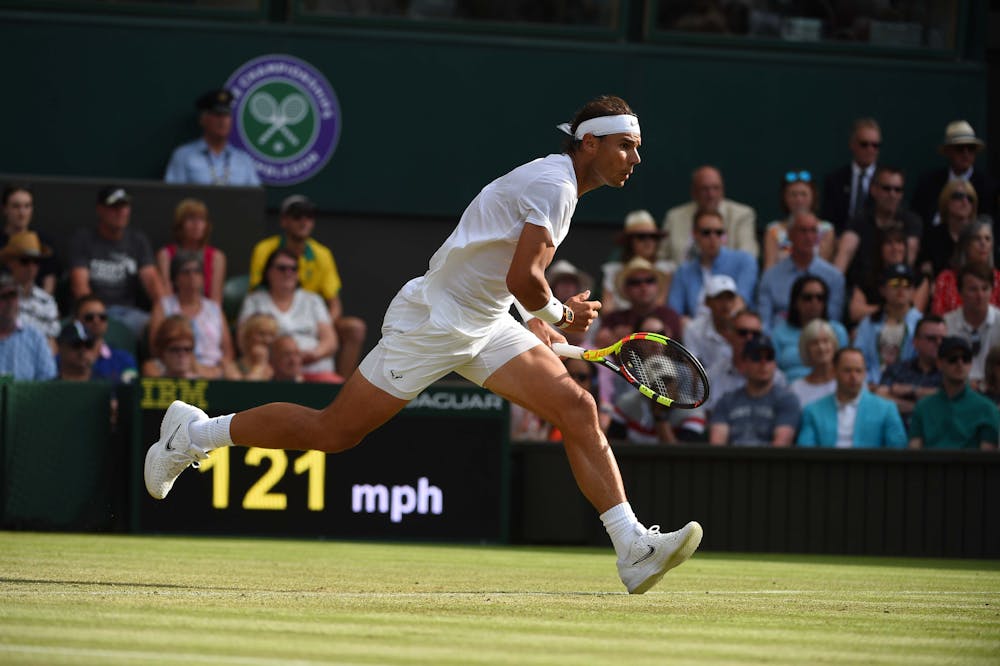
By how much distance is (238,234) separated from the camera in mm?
12984

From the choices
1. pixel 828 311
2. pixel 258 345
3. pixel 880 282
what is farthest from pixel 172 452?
pixel 880 282

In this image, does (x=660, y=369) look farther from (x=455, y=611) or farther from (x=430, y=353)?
(x=455, y=611)

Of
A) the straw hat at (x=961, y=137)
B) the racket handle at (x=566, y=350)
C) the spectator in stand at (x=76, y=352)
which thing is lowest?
the spectator in stand at (x=76, y=352)

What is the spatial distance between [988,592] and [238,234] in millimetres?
7257

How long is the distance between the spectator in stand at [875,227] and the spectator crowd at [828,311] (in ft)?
0.04

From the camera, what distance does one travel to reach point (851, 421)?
11.1 meters

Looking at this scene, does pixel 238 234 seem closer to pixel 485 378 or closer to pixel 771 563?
pixel 771 563

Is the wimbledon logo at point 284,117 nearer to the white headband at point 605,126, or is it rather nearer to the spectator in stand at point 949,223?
the spectator in stand at point 949,223

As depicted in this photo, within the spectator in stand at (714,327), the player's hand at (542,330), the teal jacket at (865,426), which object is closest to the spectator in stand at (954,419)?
the teal jacket at (865,426)

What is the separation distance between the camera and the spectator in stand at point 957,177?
13469mm

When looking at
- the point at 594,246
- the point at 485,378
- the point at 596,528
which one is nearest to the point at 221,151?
the point at 594,246

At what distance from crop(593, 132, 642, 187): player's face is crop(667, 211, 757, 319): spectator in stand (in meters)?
5.57

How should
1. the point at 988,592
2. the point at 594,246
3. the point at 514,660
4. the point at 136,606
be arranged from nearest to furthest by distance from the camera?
the point at 514,660
the point at 136,606
the point at 988,592
the point at 594,246

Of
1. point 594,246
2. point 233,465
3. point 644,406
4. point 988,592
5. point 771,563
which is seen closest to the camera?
point 988,592
